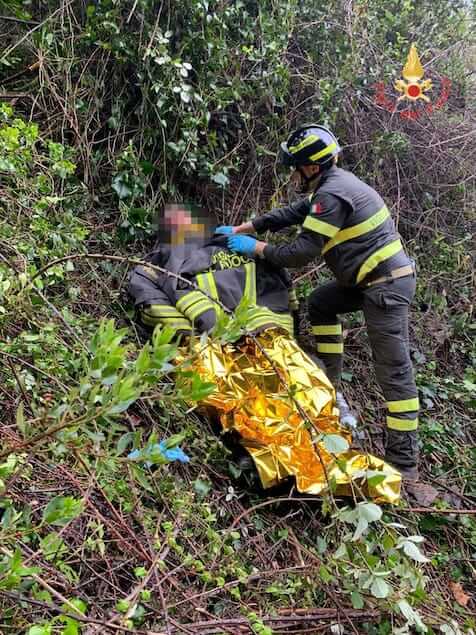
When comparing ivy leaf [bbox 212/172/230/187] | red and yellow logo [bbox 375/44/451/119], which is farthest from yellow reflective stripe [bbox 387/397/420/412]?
red and yellow logo [bbox 375/44/451/119]

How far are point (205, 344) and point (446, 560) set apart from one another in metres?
2.00

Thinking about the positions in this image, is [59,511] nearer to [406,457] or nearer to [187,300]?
[187,300]

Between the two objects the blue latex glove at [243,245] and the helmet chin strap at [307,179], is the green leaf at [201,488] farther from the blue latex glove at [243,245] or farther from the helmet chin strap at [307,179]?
the helmet chin strap at [307,179]

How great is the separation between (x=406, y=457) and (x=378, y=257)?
1155 mm

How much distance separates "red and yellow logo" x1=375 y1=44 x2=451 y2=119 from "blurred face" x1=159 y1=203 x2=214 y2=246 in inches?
90.5

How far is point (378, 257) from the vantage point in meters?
2.84

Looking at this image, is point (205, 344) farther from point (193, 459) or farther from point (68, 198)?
point (68, 198)

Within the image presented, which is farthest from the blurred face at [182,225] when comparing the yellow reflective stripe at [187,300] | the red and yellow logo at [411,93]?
the red and yellow logo at [411,93]

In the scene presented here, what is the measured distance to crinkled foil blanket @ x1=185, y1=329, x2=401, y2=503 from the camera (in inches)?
89.7

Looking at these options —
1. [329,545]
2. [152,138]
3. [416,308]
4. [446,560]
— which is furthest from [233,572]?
[416,308]

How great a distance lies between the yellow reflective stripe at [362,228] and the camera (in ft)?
9.32

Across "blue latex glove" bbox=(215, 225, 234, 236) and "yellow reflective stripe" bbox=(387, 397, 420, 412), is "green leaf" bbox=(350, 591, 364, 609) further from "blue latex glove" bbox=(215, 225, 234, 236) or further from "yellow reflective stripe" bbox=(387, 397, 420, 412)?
"blue latex glove" bbox=(215, 225, 234, 236)

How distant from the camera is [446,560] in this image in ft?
8.31

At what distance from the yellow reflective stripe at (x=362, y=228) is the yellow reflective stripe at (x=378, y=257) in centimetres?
14
